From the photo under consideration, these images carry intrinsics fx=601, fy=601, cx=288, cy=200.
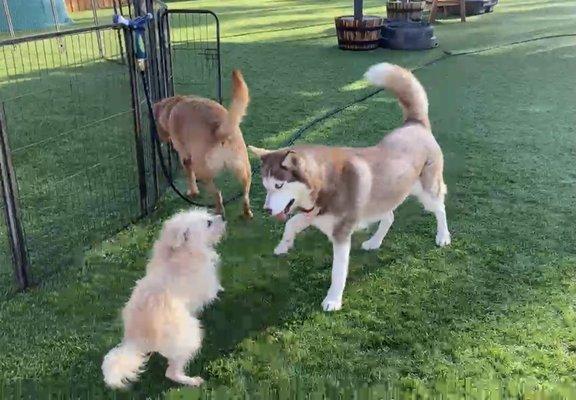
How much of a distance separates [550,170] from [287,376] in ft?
11.4

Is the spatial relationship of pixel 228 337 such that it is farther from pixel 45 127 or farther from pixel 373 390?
pixel 45 127

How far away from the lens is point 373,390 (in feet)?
8.84

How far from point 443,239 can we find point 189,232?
191 centimetres

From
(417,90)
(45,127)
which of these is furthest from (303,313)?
(45,127)

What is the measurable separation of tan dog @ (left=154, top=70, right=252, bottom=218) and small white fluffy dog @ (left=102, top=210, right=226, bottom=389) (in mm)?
1168

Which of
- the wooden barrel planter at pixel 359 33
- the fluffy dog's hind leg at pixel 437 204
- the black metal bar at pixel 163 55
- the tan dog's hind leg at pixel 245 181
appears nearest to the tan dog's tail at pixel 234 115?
the tan dog's hind leg at pixel 245 181

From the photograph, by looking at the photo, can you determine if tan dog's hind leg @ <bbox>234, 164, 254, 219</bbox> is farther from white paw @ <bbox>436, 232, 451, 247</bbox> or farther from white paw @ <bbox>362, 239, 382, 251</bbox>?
white paw @ <bbox>436, 232, 451, 247</bbox>

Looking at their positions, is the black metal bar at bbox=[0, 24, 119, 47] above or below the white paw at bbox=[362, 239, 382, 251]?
above

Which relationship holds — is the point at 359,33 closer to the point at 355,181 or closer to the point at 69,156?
the point at 69,156

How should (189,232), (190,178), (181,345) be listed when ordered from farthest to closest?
(190,178) < (189,232) < (181,345)

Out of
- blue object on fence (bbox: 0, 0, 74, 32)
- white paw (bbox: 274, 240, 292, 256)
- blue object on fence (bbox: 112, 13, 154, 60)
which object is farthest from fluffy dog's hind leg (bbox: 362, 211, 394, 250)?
blue object on fence (bbox: 0, 0, 74, 32)

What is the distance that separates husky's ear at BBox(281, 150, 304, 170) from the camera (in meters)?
3.06

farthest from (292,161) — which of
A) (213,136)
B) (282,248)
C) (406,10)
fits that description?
(406,10)

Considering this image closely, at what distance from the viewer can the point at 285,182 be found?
122 inches
